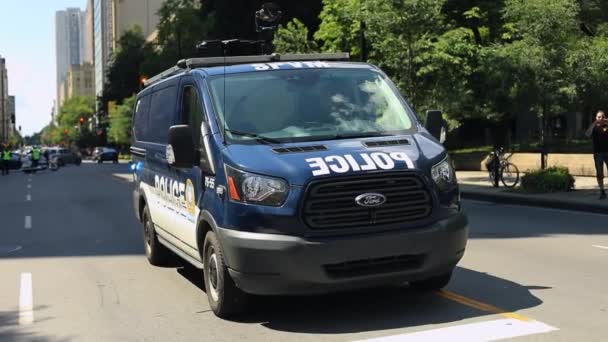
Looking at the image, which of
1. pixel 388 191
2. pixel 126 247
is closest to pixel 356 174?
pixel 388 191

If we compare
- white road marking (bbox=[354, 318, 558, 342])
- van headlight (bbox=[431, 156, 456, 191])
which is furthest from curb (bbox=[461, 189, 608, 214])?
white road marking (bbox=[354, 318, 558, 342])

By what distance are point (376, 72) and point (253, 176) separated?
7.13ft

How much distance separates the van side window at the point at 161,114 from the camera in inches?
324

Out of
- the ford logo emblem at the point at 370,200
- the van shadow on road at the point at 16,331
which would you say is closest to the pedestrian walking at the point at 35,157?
the van shadow on road at the point at 16,331

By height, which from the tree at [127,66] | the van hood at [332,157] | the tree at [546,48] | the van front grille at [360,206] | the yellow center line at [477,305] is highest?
the tree at [127,66]

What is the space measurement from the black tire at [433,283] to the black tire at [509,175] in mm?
13673

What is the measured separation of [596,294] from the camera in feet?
24.0

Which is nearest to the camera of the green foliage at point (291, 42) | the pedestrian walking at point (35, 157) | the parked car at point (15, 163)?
the green foliage at point (291, 42)

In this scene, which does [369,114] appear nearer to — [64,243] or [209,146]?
[209,146]

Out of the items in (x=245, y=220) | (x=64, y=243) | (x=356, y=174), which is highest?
(x=356, y=174)

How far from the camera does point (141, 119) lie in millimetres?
10328

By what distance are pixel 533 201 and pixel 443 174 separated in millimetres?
11471

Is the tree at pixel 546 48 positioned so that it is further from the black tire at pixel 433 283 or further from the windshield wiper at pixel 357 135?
the windshield wiper at pixel 357 135

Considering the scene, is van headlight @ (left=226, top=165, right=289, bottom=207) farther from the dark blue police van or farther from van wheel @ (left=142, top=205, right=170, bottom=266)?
van wheel @ (left=142, top=205, right=170, bottom=266)
